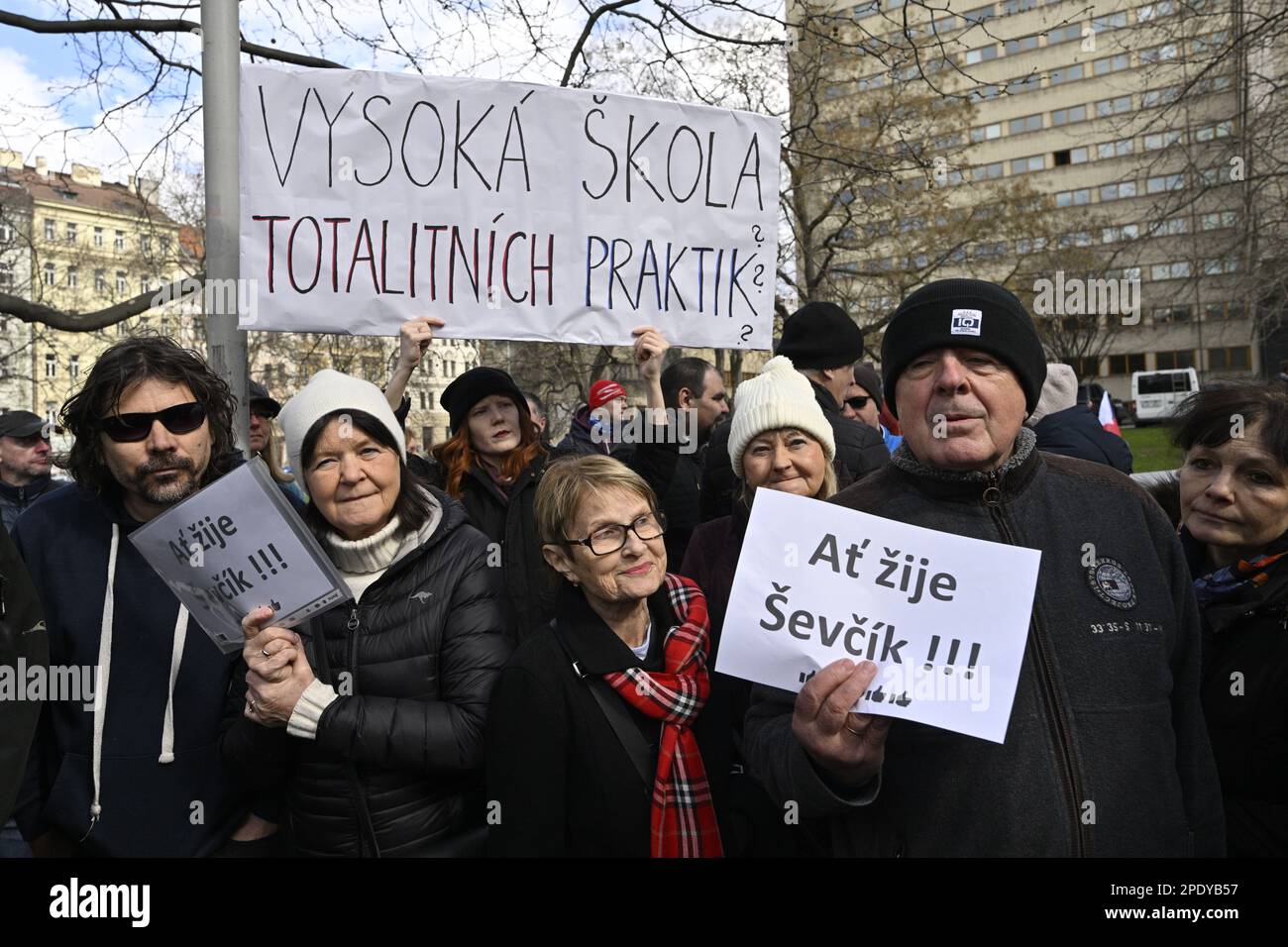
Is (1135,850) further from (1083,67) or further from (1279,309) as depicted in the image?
(1083,67)

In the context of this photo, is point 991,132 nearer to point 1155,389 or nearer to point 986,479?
point 1155,389

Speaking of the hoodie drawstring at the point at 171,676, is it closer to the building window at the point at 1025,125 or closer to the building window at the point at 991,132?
the building window at the point at 1025,125

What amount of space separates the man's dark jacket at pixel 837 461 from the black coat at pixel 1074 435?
0.62 meters

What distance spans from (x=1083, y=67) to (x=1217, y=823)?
63411 mm

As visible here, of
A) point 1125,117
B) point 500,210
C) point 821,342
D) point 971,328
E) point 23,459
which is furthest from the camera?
point 1125,117

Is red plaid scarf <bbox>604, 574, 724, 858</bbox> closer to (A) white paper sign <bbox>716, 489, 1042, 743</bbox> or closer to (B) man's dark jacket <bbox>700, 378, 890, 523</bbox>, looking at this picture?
(A) white paper sign <bbox>716, 489, 1042, 743</bbox>

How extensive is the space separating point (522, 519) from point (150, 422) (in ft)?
5.25

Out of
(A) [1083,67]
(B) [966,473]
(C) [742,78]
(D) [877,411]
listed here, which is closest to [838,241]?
(C) [742,78]

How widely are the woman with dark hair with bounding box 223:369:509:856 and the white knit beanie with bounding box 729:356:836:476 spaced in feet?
3.27

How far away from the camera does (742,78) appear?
8578mm

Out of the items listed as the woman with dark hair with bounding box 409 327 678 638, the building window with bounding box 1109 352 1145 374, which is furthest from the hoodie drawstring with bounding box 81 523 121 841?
the building window with bounding box 1109 352 1145 374

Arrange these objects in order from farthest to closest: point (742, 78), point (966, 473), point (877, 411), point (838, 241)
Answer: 1. point (838, 241)
2. point (742, 78)
3. point (877, 411)
4. point (966, 473)

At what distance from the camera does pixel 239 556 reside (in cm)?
225

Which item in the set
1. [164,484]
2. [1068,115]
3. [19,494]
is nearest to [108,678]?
[164,484]
